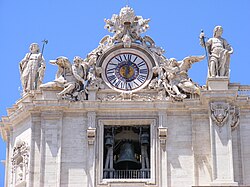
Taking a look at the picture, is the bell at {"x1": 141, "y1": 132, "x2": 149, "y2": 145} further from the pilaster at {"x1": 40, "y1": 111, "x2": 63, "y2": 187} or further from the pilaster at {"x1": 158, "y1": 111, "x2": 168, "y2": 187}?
the pilaster at {"x1": 40, "y1": 111, "x2": 63, "y2": 187}

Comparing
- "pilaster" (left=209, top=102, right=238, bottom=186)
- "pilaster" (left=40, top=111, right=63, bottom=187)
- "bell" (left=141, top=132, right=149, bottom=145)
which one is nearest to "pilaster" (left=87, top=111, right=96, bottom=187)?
"pilaster" (left=40, top=111, right=63, bottom=187)

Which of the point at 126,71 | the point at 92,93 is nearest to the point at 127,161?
the point at 92,93

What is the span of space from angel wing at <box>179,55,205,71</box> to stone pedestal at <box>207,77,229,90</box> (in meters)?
1.24

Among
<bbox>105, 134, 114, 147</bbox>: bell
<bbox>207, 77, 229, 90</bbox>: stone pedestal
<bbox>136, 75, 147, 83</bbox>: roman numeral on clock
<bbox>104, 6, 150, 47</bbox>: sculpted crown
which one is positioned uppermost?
<bbox>104, 6, 150, 47</bbox>: sculpted crown

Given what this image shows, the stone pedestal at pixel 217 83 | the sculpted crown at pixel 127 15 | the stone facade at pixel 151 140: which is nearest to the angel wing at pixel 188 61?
the stone pedestal at pixel 217 83

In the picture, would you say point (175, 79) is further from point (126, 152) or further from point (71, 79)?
point (71, 79)

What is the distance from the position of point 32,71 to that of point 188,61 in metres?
5.72

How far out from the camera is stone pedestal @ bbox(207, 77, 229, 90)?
38.0 m

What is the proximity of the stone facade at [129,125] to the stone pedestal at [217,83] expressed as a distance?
0.04m

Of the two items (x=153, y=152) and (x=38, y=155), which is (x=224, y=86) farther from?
(x=38, y=155)

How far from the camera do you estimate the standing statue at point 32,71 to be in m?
39.6

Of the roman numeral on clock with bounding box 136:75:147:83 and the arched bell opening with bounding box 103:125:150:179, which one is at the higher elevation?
the roman numeral on clock with bounding box 136:75:147:83

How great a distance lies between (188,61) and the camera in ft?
128

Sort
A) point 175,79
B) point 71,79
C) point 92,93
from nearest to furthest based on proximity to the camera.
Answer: point 92,93 → point 175,79 → point 71,79
